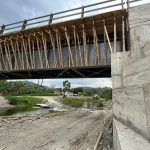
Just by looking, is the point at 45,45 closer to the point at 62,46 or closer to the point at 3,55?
the point at 62,46

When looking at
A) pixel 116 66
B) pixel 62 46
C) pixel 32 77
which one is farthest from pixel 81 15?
pixel 32 77

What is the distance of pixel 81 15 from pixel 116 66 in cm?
608

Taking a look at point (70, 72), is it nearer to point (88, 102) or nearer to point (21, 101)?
point (88, 102)

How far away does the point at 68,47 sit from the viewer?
55.3 feet

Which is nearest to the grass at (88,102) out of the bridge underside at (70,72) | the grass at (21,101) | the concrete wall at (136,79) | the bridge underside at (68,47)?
the grass at (21,101)

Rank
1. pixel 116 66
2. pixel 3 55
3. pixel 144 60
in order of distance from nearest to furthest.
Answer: pixel 144 60 → pixel 116 66 → pixel 3 55

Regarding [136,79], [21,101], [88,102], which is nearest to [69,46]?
[136,79]

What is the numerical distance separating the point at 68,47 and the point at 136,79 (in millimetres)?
→ 10401

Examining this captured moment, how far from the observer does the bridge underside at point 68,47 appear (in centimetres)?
1517

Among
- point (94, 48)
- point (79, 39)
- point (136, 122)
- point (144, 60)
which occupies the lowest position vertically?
point (136, 122)

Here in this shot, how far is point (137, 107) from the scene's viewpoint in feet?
22.2

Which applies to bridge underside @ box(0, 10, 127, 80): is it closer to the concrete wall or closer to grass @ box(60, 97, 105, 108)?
the concrete wall

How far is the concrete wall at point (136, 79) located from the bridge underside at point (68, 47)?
2768mm

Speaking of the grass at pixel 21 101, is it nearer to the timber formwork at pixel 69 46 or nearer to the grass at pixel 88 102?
the grass at pixel 88 102
